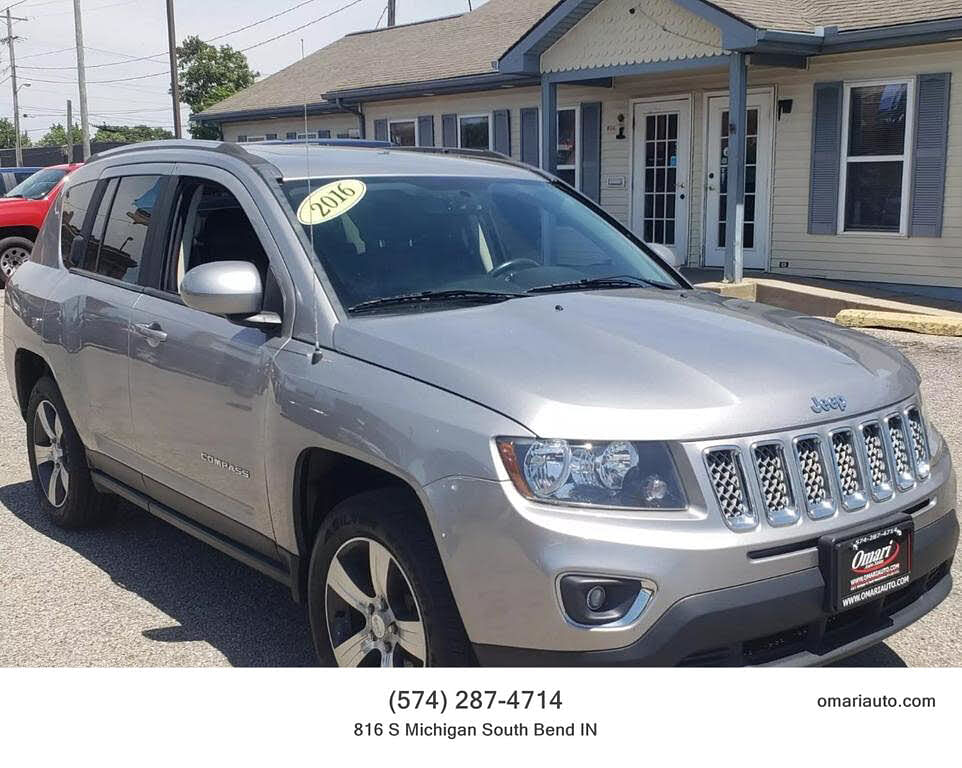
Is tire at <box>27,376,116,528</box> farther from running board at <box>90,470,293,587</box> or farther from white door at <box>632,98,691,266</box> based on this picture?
white door at <box>632,98,691,266</box>

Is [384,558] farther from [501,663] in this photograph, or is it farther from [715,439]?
[715,439]

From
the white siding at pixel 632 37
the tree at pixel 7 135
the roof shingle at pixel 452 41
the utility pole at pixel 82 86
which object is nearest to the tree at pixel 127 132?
the tree at pixel 7 135

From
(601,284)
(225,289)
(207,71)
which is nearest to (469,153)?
(601,284)

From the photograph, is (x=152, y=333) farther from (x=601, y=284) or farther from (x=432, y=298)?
(x=601, y=284)

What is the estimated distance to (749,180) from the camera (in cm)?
1395

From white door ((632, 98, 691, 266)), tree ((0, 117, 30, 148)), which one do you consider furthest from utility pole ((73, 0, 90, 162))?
tree ((0, 117, 30, 148))

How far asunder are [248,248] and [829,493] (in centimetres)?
224

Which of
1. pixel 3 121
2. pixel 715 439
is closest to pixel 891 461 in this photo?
pixel 715 439

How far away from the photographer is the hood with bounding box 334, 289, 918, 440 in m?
2.74

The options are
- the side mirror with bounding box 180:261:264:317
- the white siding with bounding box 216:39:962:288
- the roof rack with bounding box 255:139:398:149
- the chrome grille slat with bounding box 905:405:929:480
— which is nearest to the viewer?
the chrome grille slat with bounding box 905:405:929:480

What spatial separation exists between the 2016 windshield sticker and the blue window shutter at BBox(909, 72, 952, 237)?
32.3ft

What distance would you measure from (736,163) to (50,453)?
9.37 m

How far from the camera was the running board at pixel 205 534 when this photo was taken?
3.68m

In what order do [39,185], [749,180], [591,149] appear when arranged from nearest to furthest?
[749,180]
[591,149]
[39,185]
